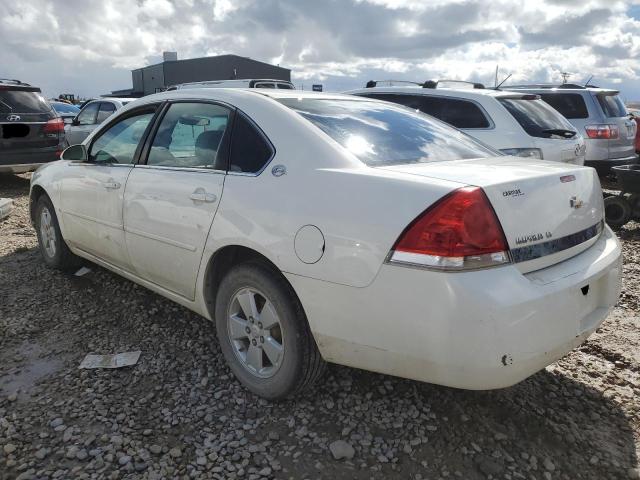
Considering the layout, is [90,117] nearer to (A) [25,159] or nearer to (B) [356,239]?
(A) [25,159]

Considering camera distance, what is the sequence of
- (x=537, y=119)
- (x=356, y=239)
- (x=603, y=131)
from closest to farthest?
(x=356, y=239) → (x=537, y=119) → (x=603, y=131)

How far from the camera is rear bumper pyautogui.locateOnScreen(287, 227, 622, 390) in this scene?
79.3 inches

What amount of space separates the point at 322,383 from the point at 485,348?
1102mm

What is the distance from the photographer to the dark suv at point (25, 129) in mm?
8211

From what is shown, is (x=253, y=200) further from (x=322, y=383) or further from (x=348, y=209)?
(x=322, y=383)

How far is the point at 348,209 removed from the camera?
2.24 m

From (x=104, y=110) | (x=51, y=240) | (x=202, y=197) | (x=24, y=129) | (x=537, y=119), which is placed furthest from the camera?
(x=104, y=110)

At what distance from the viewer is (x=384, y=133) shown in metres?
2.86

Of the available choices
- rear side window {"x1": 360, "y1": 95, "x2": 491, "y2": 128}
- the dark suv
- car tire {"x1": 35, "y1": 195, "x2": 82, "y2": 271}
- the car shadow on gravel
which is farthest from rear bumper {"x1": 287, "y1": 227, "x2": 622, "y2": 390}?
the dark suv

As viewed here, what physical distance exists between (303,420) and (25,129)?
7.80m

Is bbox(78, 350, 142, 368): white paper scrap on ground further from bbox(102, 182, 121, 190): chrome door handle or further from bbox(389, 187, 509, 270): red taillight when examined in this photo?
bbox(389, 187, 509, 270): red taillight

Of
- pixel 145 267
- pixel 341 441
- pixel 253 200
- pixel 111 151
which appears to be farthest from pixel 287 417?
pixel 111 151

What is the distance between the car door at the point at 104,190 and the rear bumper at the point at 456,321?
173 cm

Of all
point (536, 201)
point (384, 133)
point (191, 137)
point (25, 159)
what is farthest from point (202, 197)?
point (25, 159)
